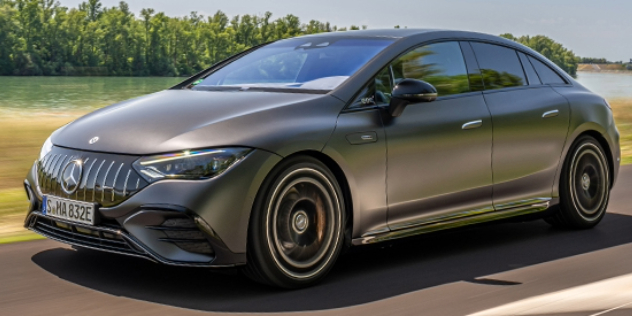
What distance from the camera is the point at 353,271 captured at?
547 cm

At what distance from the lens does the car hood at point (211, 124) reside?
4688 mm

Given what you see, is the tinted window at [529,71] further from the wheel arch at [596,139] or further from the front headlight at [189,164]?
the front headlight at [189,164]

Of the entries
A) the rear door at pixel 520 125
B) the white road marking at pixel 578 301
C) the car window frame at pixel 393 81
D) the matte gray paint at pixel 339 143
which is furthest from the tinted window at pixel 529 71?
the white road marking at pixel 578 301

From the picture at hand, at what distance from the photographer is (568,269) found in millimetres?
5656

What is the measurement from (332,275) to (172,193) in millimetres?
1279

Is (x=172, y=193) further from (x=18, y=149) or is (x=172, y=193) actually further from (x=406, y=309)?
(x=18, y=149)

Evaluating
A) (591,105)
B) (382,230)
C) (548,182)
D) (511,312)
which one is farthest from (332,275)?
(591,105)

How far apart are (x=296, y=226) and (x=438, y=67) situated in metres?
1.75

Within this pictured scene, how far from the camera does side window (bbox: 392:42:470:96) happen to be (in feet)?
19.1

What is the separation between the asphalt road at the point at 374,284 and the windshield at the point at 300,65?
1196 millimetres

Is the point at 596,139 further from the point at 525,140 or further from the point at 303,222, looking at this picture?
the point at 303,222

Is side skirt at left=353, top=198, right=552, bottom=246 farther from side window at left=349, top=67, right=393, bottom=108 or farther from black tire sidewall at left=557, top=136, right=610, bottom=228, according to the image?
side window at left=349, top=67, right=393, bottom=108

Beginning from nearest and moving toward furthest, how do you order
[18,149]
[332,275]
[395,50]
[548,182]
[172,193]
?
[172,193] < [332,275] < [395,50] < [548,182] < [18,149]

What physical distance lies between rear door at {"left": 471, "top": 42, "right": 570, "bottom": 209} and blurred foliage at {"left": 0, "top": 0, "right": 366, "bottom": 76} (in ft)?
324
